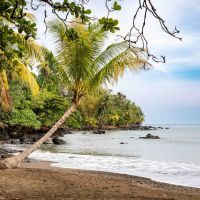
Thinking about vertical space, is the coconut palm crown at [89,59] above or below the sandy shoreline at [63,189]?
above

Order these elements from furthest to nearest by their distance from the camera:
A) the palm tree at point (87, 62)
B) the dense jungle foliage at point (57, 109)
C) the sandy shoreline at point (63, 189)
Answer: the dense jungle foliage at point (57, 109)
the palm tree at point (87, 62)
the sandy shoreline at point (63, 189)

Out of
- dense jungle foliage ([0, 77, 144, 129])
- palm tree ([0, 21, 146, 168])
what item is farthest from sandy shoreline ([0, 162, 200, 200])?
dense jungle foliage ([0, 77, 144, 129])

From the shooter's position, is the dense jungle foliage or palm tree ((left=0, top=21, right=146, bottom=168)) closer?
palm tree ((left=0, top=21, right=146, bottom=168))

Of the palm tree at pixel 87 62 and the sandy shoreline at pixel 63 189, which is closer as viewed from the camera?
the sandy shoreline at pixel 63 189

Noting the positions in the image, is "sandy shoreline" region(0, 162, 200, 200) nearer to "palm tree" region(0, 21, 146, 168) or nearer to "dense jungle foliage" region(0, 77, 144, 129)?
"palm tree" region(0, 21, 146, 168)

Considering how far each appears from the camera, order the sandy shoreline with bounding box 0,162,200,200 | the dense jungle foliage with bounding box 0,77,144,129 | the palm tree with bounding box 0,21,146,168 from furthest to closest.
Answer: the dense jungle foliage with bounding box 0,77,144,129 < the palm tree with bounding box 0,21,146,168 < the sandy shoreline with bounding box 0,162,200,200

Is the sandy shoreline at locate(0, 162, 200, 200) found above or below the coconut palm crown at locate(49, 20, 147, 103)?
below

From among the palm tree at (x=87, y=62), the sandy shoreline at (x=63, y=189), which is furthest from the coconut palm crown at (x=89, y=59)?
the sandy shoreline at (x=63, y=189)

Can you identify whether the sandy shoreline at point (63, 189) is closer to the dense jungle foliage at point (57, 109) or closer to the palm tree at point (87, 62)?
the palm tree at point (87, 62)

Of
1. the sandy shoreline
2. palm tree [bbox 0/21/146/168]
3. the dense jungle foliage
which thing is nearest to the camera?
the sandy shoreline

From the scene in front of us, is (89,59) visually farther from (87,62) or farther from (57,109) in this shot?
(57,109)

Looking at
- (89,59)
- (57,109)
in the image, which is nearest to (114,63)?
(89,59)

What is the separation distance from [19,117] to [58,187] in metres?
24.1

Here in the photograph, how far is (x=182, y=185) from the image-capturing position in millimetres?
12875
